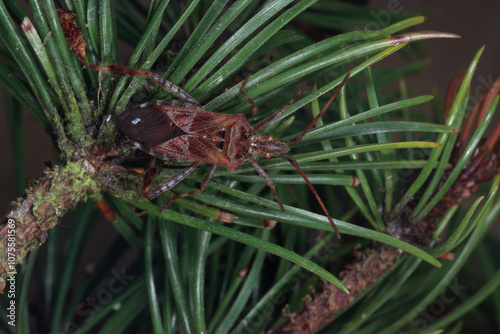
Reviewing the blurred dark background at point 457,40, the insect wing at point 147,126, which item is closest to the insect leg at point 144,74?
Result: the insect wing at point 147,126

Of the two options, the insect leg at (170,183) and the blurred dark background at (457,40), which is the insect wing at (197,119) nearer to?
the insect leg at (170,183)

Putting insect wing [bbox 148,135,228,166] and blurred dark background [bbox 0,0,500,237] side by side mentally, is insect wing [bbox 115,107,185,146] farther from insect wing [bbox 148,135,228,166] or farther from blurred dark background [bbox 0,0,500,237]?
blurred dark background [bbox 0,0,500,237]

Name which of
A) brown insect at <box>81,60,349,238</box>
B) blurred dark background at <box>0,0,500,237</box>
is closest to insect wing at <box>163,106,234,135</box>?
brown insect at <box>81,60,349,238</box>

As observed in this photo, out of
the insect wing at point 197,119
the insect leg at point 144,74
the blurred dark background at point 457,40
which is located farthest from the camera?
the blurred dark background at point 457,40

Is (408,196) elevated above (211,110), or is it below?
below

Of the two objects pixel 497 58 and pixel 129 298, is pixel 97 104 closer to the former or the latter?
pixel 129 298

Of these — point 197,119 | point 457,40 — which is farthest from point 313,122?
point 457,40

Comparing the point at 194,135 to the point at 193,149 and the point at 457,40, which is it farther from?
the point at 457,40

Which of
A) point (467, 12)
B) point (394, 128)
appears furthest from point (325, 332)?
point (467, 12)
